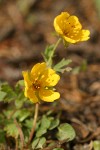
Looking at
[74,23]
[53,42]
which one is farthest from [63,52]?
[74,23]

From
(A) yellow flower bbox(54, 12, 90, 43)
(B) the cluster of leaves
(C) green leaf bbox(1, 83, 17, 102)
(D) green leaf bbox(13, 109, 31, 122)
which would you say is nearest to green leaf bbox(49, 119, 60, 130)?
(B) the cluster of leaves

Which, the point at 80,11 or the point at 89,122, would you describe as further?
the point at 80,11

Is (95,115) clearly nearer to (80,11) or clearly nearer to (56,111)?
(56,111)

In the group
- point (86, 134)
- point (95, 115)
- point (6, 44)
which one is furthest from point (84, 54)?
point (86, 134)

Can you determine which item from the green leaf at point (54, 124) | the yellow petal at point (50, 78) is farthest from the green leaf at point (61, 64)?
the green leaf at point (54, 124)

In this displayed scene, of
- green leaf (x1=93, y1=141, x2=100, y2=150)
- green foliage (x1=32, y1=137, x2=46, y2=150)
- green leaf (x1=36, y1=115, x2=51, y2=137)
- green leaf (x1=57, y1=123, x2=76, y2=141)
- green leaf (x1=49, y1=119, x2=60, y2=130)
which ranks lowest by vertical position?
green leaf (x1=93, y1=141, x2=100, y2=150)

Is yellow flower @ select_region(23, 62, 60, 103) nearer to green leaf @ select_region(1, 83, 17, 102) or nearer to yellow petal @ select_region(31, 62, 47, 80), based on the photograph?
yellow petal @ select_region(31, 62, 47, 80)

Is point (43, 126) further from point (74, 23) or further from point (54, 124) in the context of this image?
point (74, 23)
